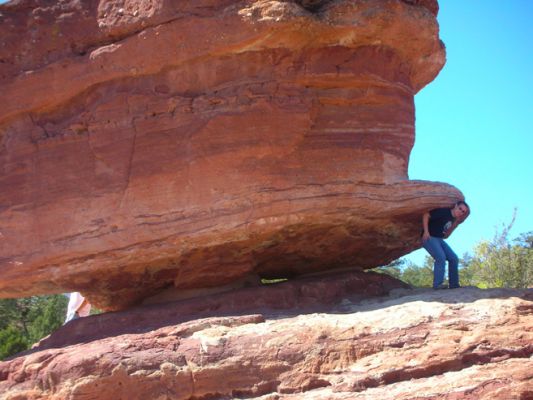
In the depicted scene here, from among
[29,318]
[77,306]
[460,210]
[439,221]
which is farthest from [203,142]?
[29,318]

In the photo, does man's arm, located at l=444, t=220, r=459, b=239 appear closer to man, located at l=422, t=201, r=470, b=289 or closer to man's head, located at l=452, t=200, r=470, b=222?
man, located at l=422, t=201, r=470, b=289

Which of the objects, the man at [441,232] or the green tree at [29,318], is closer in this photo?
the man at [441,232]

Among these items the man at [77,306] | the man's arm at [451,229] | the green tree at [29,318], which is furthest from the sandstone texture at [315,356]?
the green tree at [29,318]

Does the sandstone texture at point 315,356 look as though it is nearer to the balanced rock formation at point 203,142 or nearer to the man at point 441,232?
the man at point 441,232

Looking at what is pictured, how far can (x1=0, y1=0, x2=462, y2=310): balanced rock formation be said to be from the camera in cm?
799

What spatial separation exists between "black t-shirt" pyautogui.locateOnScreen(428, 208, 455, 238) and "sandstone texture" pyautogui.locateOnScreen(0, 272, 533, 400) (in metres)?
1.11

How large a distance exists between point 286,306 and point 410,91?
12.3 feet

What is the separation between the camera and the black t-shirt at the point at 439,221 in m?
8.44

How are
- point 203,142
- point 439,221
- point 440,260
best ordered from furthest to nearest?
point 439,221
point 440,260
point 203,142

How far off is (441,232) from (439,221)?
0.51ft

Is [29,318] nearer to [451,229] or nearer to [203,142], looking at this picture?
[203,142]

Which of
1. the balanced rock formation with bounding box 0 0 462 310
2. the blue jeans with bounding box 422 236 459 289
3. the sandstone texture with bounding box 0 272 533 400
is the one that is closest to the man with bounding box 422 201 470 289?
the blue jeans with bounding box 422 236 459 289

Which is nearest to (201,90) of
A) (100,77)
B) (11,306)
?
(100,77)

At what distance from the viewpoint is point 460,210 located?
8.27 meters
